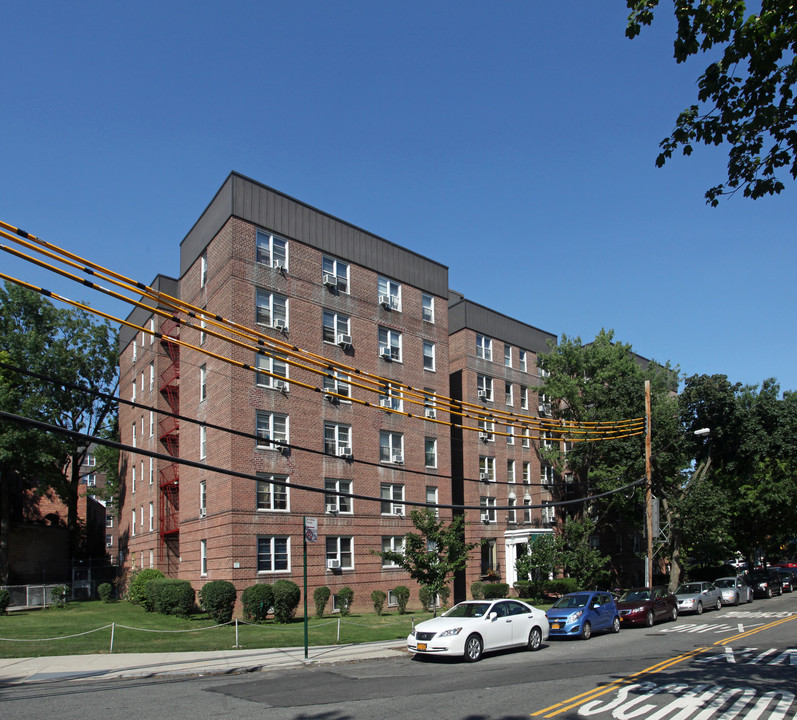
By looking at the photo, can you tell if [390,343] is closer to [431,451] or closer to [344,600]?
[431,451]

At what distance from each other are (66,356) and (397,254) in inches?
1139

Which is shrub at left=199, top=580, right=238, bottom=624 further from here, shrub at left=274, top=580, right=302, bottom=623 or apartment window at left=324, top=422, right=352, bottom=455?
apartment window at left=324, top=422, right=352, bottom=455

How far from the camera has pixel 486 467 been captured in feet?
146

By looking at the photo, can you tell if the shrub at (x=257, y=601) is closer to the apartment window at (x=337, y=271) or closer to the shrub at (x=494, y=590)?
the shrub at (x=494, y=590)

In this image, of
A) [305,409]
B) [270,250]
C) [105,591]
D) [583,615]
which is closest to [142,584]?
[105,591]

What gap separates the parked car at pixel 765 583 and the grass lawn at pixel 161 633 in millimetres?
22055

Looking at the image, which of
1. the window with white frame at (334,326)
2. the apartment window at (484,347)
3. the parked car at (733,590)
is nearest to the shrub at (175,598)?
the window with white frame at (334,326)

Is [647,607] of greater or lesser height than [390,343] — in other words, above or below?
below

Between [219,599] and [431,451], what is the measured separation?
15.5m

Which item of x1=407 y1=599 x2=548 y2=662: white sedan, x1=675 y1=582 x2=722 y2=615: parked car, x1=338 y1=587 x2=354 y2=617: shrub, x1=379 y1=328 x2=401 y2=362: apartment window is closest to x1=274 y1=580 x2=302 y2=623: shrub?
x1=338 y1=587 x2=354 y2=617: shrub

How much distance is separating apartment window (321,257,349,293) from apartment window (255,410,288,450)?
7.53m

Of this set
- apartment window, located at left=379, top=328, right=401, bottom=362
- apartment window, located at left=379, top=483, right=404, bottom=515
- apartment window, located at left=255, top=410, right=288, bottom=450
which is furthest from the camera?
apartment window, located at left=379, top=328, right=401, bottom=362

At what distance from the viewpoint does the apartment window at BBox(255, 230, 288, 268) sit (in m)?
33.5

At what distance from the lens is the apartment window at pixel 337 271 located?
1427 inches
